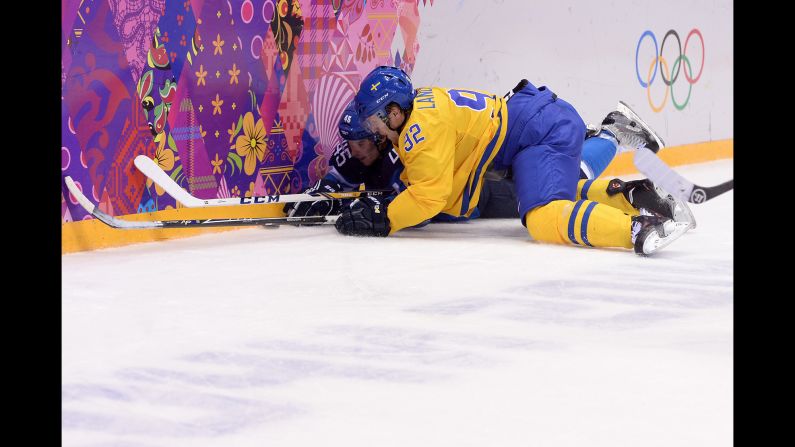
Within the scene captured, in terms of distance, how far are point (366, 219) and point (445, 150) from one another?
1.18ft

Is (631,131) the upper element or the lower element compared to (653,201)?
upper

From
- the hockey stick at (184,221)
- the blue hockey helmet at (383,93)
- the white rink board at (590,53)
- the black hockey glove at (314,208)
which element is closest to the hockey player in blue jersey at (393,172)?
the black hockey glove at (314,208)

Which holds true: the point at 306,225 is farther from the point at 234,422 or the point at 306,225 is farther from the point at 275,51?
the point at 234,422

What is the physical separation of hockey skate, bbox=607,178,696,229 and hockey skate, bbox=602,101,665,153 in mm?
474

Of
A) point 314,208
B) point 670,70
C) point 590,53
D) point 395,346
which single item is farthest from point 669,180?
point 670,70

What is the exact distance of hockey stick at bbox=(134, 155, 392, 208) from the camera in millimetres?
3232

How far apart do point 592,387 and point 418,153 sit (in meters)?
1.69

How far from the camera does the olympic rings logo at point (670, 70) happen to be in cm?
587

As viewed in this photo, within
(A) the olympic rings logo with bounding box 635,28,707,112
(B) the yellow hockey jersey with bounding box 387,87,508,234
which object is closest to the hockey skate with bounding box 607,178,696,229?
(B) the yellow hockey jersey with bounding box 387,87,508,234

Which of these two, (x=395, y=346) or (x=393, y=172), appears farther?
(x=393, y=172)

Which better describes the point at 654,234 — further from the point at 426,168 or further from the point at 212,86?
the point at 212,86

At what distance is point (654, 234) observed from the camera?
120 inches

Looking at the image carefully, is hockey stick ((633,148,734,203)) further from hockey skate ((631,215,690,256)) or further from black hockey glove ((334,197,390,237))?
black hockey glove ((334,197,390,237))
